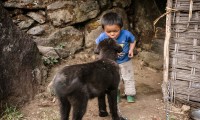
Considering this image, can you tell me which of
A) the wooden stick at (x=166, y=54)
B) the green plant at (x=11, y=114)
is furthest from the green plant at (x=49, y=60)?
the wooden stick at (x=166, y=54)

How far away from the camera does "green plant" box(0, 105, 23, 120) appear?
546 cm

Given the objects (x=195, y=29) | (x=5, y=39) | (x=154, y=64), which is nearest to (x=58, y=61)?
(x=5, y=39)

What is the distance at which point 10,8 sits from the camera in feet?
24.7

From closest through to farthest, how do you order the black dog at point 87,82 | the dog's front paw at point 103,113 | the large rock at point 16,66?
the black dog at point 87,82, the dog's front paw at point 103,113, the large rock at point 16,66

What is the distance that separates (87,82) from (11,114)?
5.75 ft

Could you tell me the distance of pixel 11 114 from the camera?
5.53 meters

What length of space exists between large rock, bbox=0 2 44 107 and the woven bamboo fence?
2.57m

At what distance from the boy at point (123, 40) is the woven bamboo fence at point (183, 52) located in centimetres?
66

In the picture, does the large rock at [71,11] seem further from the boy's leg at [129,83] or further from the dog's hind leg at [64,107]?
the dog's hind leg at [64,107]

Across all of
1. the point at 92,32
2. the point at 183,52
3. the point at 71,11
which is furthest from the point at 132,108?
the point at 71,11

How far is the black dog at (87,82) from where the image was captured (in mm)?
4410

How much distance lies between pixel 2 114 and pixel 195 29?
3.66m

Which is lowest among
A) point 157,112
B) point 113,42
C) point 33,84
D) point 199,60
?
point 157,112

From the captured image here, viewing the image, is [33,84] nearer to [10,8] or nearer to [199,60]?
[10,8]
